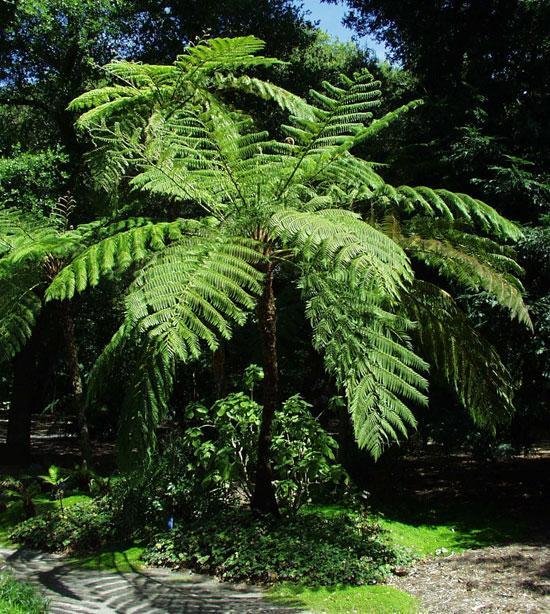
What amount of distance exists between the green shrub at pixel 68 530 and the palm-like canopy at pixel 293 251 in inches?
73.1

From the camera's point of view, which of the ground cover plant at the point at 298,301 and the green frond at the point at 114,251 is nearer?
the ground cover plant at the point at 298,301

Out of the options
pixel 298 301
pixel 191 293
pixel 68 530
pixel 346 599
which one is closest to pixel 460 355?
pixel 346 599

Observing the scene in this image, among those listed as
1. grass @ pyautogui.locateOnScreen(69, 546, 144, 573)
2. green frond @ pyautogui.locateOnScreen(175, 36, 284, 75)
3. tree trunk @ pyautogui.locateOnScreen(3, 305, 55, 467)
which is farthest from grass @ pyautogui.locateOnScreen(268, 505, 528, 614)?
tree trunk @ pyautogui.locateOnScreen(3, 305, 55, 467)

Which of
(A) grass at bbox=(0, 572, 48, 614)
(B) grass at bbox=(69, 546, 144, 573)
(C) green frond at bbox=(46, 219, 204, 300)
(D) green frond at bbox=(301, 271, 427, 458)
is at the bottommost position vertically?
(B) grass at bbox=(69, 546, 144, 573)

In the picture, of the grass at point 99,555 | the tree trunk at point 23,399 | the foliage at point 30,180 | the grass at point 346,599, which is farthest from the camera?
the tree trunk at point 23,399

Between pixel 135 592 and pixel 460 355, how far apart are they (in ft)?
11.3

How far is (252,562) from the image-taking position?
216 inches

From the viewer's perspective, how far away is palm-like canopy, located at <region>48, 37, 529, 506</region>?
406 centimetres

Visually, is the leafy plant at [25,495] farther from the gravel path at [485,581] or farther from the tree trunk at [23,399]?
the gravel path at [485,581]

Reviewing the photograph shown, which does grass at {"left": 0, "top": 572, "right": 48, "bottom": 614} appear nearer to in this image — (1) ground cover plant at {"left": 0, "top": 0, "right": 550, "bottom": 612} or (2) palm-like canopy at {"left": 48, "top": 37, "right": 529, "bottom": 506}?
(1) ground cover plant at {"left": 0, "top": 0, "right": 550, "bottom": 612}

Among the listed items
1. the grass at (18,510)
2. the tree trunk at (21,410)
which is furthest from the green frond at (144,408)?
the tree trunk at (21,410)

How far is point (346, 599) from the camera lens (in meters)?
4.89

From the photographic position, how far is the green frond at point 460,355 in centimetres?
560

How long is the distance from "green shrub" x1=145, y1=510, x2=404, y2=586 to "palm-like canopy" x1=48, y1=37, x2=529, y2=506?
1.62m
